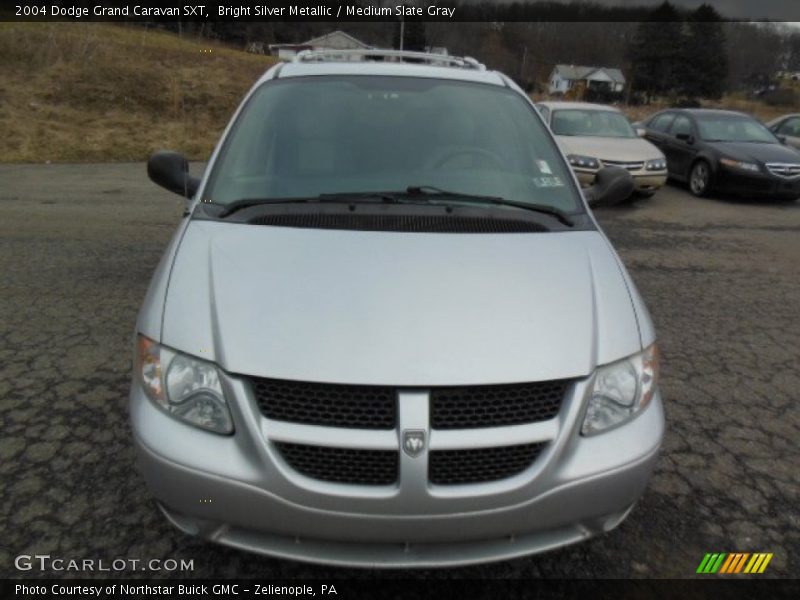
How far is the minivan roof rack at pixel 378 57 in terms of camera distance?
375 centimetres

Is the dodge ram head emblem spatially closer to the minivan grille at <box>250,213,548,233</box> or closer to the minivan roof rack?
the minivan grille at <box>250,213,548,233</box>

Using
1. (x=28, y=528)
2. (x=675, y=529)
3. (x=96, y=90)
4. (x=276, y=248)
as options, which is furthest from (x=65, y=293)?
(x=96, y=90)

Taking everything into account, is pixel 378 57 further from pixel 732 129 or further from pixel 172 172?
pixel 732 129

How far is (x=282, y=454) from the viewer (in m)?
1.74

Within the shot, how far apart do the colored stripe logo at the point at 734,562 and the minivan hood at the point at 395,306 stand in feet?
3.17

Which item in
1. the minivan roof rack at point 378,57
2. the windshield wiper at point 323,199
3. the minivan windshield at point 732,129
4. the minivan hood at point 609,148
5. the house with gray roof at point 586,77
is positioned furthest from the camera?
the house with gray roof at point 586,77

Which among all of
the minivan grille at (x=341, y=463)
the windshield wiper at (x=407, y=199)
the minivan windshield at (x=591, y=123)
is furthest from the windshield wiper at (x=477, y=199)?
the minivan windshield at (x=591, y=123)

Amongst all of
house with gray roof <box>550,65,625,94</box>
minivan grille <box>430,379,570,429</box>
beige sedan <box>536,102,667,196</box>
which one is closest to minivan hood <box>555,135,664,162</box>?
beige sedan <box>536,102,667,196</box>

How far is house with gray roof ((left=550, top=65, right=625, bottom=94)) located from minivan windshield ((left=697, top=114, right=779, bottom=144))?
59544mm

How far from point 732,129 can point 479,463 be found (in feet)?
36.0

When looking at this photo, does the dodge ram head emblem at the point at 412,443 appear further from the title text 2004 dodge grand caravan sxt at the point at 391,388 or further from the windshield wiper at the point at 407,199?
the windshield wiper at the point at 407,199

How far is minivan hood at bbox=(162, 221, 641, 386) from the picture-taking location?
178cm

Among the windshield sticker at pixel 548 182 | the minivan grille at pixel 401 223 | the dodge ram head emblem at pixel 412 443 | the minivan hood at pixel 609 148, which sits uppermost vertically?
the windshield sticker at pixel 548 182

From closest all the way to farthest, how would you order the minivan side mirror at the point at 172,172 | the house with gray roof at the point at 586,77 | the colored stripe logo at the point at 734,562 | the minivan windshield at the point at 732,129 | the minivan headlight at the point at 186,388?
the minivan headlight at the point at 186,388 < the colored stripe logo at the point at 734,562 < the minivan side mirror at the point at 172,172 < the minivan windshield at the point at 732,129 < the house with gray roof at the point at 586,77
